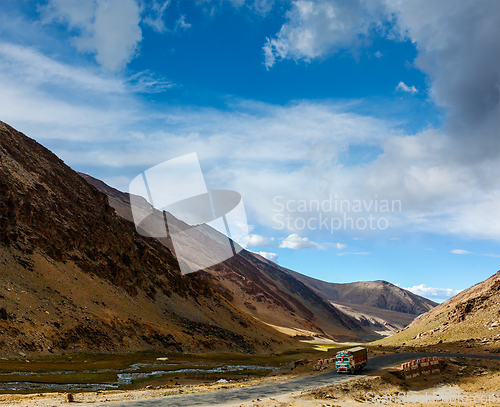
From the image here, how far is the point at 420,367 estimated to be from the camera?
1393 inches

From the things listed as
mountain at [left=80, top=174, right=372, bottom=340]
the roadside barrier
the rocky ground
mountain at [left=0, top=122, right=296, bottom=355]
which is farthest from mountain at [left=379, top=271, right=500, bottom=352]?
mountain at [left=80, top=174, right=372, bottom=340]

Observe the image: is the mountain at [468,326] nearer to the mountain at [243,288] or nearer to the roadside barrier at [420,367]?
the roadside barrier at [420,367]

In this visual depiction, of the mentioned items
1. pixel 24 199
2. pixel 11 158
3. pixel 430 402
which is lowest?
pixel 430 402

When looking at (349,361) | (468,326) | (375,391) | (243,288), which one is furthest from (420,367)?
(243,288)

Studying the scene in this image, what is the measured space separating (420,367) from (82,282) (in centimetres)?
5342

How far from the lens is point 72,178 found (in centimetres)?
9244

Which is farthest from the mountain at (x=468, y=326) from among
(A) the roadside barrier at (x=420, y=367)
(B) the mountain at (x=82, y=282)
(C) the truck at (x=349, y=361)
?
(B) the mountain at (x=82, y=282)

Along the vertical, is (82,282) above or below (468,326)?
above

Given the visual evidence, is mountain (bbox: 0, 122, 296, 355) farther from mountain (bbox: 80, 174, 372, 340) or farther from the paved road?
mountain (bbox: 80, 174, 372, 340)

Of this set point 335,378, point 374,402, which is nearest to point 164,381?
point 335,378

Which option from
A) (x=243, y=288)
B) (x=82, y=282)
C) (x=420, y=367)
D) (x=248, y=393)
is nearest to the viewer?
(x=248, y=393)

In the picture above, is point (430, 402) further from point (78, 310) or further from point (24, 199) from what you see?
point (24, 199)

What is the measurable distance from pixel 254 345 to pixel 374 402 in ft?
204

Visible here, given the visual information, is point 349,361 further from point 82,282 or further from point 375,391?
point 82,282
